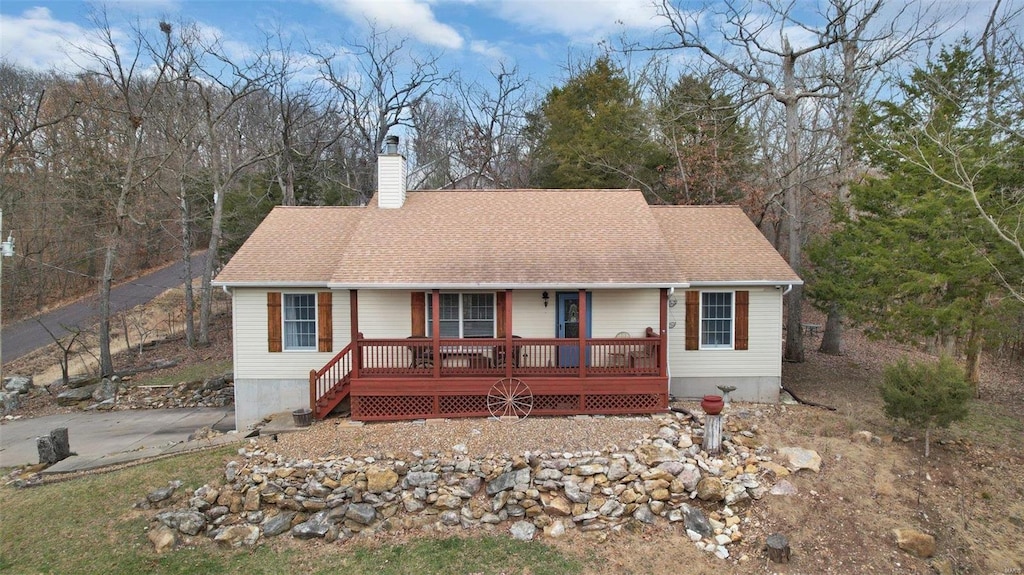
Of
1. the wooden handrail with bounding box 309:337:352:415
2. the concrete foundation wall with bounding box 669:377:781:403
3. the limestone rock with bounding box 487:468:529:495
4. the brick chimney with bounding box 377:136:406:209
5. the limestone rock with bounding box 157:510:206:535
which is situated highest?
the brick chimney with bounding box 377:136:406:209

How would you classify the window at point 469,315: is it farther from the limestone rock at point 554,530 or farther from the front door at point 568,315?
the limestone rock at point 554,530

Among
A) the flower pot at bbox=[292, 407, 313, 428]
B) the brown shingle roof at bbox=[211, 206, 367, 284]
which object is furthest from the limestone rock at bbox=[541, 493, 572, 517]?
the brown shingle roof at bbox=[211, 206, 367, 284]

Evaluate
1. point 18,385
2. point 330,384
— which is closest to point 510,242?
point 330,384

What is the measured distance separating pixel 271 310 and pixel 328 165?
60.1ft

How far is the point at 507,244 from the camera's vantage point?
478 inches

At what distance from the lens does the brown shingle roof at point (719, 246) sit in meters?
12.1

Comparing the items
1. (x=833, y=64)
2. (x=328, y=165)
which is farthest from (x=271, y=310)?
(x=833, y=64)

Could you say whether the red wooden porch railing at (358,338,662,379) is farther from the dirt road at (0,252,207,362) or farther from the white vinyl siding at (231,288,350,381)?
the dirt road at (0,252,207,362)

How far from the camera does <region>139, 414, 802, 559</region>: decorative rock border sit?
7.83 metres

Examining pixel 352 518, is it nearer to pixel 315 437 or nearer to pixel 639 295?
pixel 315 437

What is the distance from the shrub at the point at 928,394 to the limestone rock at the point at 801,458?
1.78m

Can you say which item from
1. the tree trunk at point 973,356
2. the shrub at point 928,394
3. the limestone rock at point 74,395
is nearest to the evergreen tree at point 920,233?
the tree trunk at point 973,356

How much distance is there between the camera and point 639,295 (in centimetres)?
1224

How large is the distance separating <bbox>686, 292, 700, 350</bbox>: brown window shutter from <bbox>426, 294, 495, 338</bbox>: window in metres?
4.78
